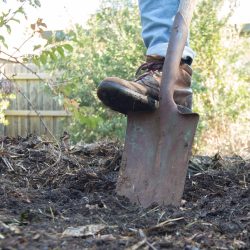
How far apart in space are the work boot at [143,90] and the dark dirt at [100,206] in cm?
38

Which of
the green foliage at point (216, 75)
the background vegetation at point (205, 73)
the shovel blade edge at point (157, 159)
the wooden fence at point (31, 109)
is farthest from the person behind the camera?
the wooden fence at point (31, 109)

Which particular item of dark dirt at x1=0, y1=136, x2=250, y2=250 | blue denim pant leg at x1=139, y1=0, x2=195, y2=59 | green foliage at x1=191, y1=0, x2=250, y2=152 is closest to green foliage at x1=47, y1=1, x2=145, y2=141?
green foliage at x1=191, y1=0, x2=250, y2=152

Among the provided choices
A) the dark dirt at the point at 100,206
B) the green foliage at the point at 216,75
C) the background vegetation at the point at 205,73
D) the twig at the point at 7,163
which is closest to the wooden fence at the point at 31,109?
the background vegetation at the point at 205,73

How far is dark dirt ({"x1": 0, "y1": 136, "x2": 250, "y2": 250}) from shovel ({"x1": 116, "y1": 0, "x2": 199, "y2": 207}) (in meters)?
0.09

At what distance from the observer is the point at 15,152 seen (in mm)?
2830

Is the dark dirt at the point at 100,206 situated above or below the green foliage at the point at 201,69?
below

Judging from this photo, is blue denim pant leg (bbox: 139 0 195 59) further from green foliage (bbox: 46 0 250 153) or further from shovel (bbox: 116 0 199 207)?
green foliage (bbox: 46 0 250 153)

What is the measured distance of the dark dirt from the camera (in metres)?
1.47

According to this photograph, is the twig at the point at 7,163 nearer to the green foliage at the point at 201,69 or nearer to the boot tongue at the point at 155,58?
the boot tongue at the point at 155,58

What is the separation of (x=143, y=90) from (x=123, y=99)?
0.45ft

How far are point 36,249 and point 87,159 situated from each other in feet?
5.15

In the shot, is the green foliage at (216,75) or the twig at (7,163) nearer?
the twig at (7,163)

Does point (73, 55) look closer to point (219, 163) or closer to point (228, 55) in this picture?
point (228, 55)

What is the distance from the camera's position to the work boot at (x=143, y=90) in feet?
6.89
